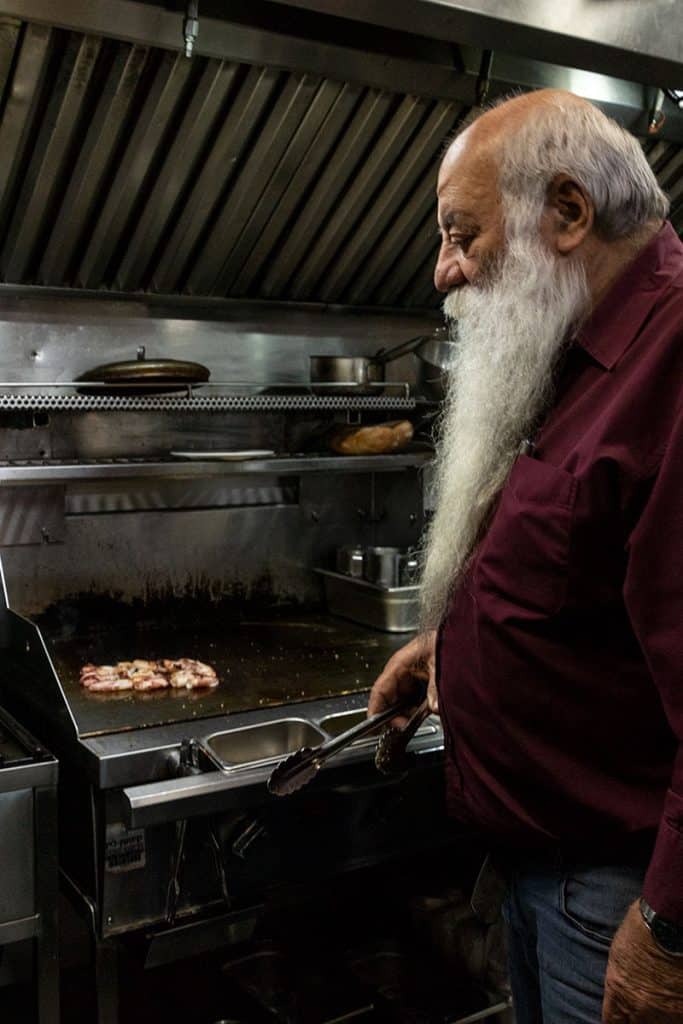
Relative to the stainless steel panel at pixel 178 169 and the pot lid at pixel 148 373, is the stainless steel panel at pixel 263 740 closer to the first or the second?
the pot lid at pixel 148 373

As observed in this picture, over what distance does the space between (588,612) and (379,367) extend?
2.04 meters

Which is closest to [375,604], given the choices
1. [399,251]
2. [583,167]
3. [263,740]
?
[263,740]

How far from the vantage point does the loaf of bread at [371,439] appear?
10.1 feet

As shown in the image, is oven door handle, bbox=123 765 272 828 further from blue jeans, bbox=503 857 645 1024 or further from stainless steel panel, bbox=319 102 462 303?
stainless steel panel, bbox=319 102 462 303

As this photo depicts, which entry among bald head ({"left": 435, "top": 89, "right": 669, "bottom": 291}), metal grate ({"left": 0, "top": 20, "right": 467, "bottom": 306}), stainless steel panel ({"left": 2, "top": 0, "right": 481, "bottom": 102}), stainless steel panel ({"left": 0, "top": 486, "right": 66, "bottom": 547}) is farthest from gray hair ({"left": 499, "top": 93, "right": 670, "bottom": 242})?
stainless steel panel ({"left": 0, "top": 486, "right": 66, "bottom": 547})

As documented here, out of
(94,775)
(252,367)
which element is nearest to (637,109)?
(252,367)

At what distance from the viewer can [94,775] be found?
202cm

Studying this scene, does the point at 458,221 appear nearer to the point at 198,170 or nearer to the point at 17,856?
the point at 198,170

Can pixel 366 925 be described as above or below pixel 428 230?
below

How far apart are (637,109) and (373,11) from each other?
1.07 m

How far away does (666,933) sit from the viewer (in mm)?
1225

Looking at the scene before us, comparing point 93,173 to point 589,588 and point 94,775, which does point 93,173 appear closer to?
point 94,775

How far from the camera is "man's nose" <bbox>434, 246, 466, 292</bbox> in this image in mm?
1618

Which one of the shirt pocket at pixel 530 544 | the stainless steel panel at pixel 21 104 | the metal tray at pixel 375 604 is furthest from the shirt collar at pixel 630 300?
the metal tray at pixel 375 604
